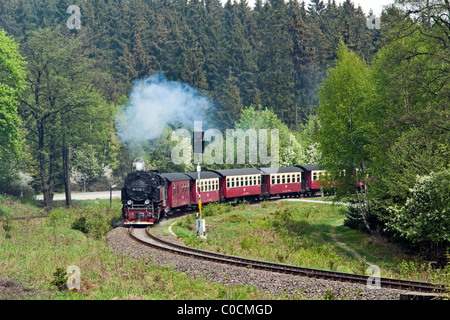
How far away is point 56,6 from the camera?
130375mm

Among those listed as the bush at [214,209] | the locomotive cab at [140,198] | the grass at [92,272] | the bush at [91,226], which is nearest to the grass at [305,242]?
the bush at [214,209]

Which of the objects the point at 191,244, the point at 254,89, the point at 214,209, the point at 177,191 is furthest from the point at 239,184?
the point at 254,89

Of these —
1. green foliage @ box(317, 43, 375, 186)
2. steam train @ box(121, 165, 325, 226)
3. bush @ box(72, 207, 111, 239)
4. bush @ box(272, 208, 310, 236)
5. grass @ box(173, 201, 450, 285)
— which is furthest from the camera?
bush @ box(272, 208, 310, 236)

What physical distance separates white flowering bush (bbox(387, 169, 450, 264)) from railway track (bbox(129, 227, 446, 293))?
21.0ft

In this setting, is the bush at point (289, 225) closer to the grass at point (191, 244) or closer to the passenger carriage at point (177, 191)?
the grass at point (191, 244)

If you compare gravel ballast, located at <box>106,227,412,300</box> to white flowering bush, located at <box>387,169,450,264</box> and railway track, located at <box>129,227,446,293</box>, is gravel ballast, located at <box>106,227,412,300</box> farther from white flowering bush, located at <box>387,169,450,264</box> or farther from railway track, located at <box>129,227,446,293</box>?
white flowering bush, located at <box>387,169,450,264</box>

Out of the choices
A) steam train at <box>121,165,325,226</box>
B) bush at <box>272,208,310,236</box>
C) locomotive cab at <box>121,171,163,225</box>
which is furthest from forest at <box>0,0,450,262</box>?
locomotive cab at <box>121,171,163,225</box>

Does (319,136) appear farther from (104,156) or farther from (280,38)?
(280,38)

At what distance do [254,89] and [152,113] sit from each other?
112 ft

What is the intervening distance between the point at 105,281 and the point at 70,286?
5.80 ft

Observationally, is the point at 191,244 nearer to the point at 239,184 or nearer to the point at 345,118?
the point at 345,118

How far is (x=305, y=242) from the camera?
106 ft

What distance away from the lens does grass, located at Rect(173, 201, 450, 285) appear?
24877 mm

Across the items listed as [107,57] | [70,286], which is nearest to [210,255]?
[70,286]
